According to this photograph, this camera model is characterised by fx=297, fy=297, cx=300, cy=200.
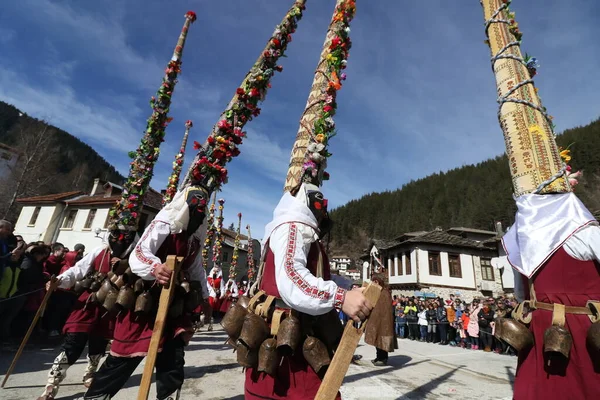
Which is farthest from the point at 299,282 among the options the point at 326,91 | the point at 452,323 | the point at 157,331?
the point at 452,323

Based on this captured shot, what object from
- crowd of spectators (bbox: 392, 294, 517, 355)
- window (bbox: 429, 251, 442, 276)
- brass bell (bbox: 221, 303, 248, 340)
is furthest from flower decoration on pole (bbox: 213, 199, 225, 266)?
window (bbox: 429, 251, 442, 276)

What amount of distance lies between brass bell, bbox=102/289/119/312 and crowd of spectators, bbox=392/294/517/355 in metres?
11.3

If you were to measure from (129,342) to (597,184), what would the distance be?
79385 mm

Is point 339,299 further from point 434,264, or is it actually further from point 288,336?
point 434,264

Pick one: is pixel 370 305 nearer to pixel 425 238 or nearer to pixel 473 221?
pixel 425 238

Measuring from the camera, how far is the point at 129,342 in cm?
274

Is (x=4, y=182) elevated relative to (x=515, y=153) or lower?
elevated

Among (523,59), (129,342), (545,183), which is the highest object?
(523,59)

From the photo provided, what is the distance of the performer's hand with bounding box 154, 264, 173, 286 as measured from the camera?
8.45 ft

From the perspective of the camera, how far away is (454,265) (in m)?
28.1

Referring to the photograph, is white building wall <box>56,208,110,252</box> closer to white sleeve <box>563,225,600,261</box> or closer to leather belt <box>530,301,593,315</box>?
leather belt <box>530,301,593,315</box>

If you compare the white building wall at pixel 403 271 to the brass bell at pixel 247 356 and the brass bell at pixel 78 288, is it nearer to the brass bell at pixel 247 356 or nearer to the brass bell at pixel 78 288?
the brass bell at pixel 78 288

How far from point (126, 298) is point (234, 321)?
1494 mm

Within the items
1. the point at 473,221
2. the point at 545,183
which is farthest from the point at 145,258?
the point at 473,221
